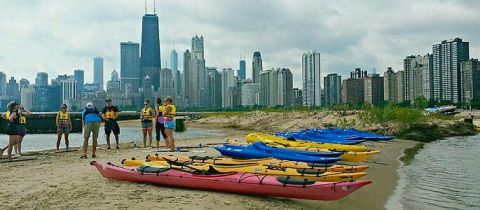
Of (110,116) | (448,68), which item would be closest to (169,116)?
(110,116)

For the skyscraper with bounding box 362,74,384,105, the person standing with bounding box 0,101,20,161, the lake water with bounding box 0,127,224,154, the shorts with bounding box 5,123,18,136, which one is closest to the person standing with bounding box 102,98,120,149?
the person standing with bounding box 0,101,20,161

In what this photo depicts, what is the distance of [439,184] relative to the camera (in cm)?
1168

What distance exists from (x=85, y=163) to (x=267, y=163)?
200 inches

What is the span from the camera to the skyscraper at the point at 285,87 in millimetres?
129875

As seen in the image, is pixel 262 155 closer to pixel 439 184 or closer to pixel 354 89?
pixel 439 184

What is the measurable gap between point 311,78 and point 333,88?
27.2ft

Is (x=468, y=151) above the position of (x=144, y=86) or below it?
below

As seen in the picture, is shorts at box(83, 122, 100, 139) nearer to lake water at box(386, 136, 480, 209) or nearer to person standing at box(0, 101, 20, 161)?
person standing at box(0, 101, 20, 161)

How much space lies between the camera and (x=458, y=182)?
12.1m

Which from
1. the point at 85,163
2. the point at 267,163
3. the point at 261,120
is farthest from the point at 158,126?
the point at 261,120

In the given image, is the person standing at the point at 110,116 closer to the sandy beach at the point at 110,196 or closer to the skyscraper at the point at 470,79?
the sandy beach at the point at 110,196

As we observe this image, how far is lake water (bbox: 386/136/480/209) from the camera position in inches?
365

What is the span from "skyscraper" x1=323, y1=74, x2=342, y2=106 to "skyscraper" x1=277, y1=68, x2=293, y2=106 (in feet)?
34.5

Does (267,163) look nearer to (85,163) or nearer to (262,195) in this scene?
(262,195)
